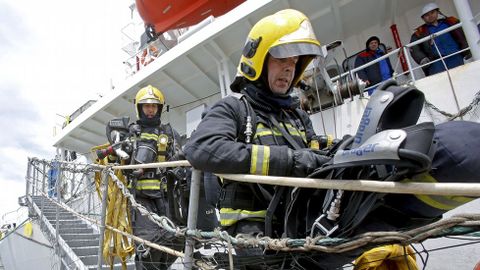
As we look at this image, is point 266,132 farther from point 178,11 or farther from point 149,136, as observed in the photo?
point 178,11

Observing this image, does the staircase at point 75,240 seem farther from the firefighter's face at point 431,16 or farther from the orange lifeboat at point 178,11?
the firefighter's face at point 431,16

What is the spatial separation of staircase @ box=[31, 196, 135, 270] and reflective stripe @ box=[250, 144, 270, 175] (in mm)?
2460

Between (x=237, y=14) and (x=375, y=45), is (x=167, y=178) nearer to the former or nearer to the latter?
(x=237, y=14)

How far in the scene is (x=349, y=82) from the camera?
399 cm

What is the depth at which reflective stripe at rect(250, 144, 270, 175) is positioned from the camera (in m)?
1.06

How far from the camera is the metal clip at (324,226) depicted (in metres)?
0.87

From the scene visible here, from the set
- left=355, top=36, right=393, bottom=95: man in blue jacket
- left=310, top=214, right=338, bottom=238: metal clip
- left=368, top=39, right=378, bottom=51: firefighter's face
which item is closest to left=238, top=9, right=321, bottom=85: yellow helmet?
left=310, top=214, right=338, bottom=238: metal clip

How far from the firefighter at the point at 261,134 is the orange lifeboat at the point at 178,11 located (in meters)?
6.08

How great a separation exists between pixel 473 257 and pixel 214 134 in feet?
9.28

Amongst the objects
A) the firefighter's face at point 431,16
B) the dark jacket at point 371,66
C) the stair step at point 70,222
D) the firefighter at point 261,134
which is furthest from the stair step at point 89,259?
the firefighter's face at point 431,16

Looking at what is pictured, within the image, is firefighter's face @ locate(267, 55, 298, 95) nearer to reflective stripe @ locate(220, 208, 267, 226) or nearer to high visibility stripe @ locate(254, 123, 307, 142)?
high visibility stripe @ locate(254, 123, 307, 142)

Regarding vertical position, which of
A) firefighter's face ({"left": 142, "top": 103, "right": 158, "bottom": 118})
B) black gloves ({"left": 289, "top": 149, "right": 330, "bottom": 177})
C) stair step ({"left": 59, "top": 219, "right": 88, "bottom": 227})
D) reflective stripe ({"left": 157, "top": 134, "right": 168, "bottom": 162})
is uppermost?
firefighter's face ({"left": 142, "top": 103, "right": 158, "bottom": 118})

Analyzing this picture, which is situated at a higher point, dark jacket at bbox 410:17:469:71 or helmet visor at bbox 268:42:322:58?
dark jacket at bbox 410:17:469:71

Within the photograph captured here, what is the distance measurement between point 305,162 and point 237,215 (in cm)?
36
